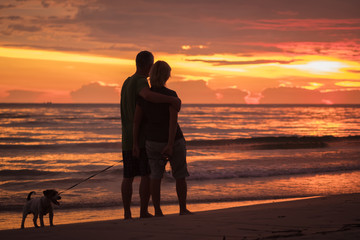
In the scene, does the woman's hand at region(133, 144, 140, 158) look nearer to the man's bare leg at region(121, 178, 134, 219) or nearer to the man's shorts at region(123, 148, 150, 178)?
the man's shorts at region(123, 148, 150, 178)

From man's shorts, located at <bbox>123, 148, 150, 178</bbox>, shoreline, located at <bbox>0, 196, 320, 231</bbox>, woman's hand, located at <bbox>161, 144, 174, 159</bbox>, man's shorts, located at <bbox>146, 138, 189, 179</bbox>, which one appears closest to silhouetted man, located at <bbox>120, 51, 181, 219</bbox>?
man's shorts, located at <bbox>123, 148, 150, 178</bbox>

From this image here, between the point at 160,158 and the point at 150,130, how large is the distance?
315 mm

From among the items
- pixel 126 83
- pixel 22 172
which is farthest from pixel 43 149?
pixel 126 83

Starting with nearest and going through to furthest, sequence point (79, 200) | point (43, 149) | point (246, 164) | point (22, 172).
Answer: point (79, 200) → point (22, 172) → point (246, 164) → point (43, 149)

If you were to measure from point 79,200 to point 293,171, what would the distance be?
609 centimetres

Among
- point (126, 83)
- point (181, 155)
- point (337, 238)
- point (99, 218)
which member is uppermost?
point (126, 83)

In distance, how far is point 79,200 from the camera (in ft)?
23.7

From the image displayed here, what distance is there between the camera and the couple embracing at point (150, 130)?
4188 millimetres

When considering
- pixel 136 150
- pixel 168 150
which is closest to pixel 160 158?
pixel 168 150

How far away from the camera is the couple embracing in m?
4.19

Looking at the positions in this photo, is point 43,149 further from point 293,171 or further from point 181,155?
point 181,155

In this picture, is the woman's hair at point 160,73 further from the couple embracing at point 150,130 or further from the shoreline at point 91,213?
the shoreline at point 91,213

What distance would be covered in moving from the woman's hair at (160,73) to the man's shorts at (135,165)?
818 millimetres

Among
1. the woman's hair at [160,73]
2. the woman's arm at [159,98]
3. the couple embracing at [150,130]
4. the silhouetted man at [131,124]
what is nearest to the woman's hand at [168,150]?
the couple embracing at [150,130]
